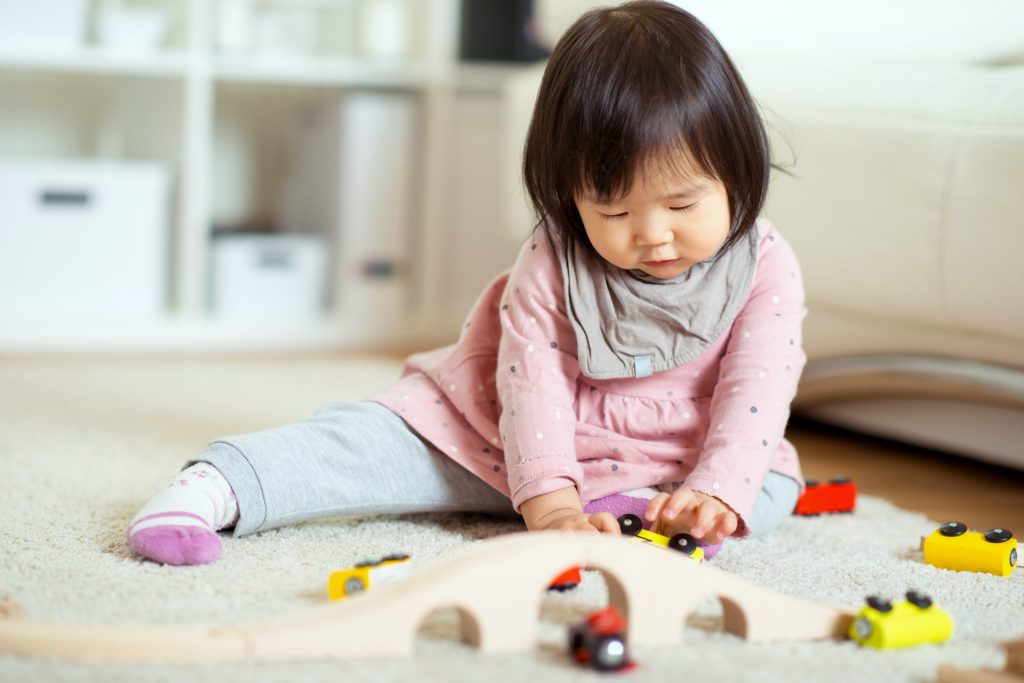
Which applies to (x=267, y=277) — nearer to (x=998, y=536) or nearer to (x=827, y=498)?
(x=827, y=498)

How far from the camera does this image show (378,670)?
0.63m

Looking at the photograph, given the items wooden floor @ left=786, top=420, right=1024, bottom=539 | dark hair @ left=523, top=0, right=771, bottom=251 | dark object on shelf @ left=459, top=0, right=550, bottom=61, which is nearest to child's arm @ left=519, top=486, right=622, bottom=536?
dark hair @ left=523, top=0, right=771, bottom=251

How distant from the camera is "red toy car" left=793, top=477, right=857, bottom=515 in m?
1.08

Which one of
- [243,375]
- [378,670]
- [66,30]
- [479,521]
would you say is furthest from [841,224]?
[66,30]

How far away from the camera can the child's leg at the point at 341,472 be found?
91 cm

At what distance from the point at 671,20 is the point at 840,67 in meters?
0.52

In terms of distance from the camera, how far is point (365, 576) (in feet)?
2.42

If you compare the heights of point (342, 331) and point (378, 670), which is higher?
point (378, 670)

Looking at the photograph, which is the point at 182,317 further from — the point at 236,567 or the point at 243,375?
the point at 236,567

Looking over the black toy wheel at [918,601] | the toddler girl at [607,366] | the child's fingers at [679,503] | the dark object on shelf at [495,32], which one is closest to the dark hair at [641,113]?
the toddler girl at [607,366]

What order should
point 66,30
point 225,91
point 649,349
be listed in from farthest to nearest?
point 225,91, point 66,30, point 649,349

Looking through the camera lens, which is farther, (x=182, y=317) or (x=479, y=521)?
(x=182, y=317)

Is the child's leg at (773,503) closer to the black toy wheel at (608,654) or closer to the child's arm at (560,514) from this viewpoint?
the child's arm at (560,514)

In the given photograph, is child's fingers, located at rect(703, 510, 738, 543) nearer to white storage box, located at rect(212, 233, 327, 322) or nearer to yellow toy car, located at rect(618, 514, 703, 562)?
yellow toy car, located at rect(618, 514, 703, 562)
